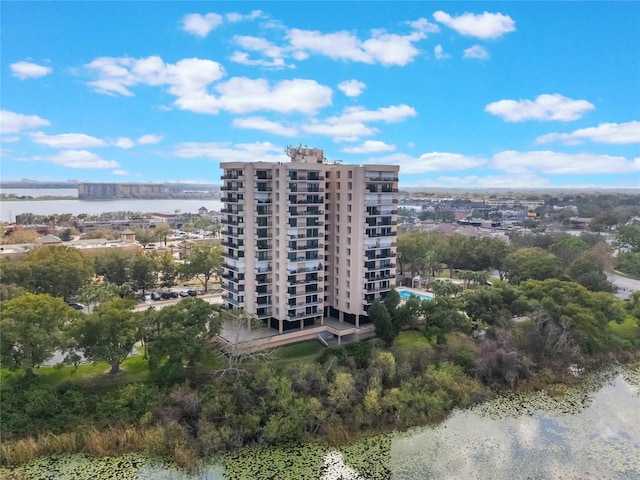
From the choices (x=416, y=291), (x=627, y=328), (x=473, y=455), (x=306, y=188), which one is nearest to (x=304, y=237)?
(x=306, y=188)

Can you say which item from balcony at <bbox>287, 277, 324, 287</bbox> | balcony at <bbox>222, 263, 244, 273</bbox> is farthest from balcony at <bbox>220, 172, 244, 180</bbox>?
balcony at <bbox>287, 277, 324, 287</bbox>

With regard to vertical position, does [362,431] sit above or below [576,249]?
below

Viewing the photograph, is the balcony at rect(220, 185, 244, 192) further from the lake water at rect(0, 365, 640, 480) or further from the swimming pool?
the swimming pool

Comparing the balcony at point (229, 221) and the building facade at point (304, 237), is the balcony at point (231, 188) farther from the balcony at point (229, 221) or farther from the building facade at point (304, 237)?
the balcony at point (229, 221)

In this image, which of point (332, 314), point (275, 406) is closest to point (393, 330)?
point (332, 314)

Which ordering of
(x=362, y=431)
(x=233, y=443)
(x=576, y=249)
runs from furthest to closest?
(x=576, y=249), (x=362, y=431), (x=233, y=443)

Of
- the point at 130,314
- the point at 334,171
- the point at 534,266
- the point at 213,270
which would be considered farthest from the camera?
the point at 213,270

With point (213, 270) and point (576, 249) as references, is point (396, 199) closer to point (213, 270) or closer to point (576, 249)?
point (213, 270)
